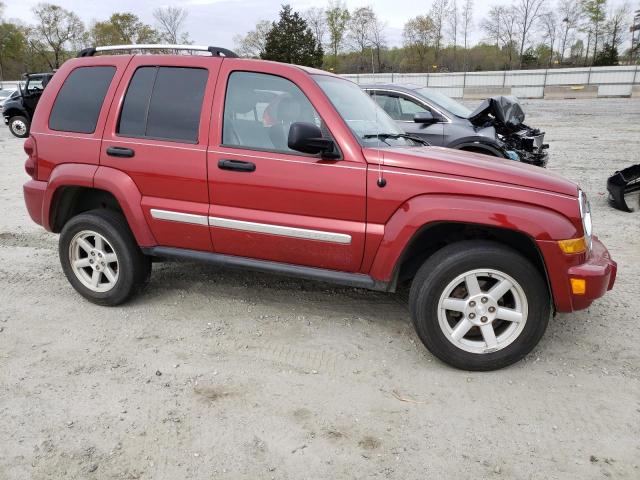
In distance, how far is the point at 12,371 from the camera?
3.40 meters

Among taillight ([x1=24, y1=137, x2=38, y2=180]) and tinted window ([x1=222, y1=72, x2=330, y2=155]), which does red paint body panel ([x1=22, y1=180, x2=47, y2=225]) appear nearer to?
taillight ([x1=24, y1=137, x2=38, y2=180])

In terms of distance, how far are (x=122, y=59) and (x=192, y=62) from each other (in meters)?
0.65

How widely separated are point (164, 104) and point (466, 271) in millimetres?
2485

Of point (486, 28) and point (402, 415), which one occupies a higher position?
point (486, 28)

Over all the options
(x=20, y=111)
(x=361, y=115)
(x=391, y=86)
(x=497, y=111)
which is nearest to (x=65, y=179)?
(x=361, y=115)

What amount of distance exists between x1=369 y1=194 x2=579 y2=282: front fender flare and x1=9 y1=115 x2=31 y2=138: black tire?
18.9 metres

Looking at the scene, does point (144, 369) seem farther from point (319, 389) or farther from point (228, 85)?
point (228, 85)

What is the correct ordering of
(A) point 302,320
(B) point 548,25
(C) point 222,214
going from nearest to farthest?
(C) point 222,214 < (A) point 302,320 < (B) point 548,25

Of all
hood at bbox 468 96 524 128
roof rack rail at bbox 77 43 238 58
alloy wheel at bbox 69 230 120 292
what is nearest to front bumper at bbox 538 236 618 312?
roof rack rail at bbox 77 43 238 58

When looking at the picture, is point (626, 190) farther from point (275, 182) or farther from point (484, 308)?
point (275, 182)

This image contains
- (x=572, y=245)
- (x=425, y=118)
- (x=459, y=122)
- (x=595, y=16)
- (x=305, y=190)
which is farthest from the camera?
(x=595, y=16)

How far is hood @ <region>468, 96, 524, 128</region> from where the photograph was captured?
27.5 ft

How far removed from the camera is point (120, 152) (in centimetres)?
396

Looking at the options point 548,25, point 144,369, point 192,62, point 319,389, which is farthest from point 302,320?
point 548,25
